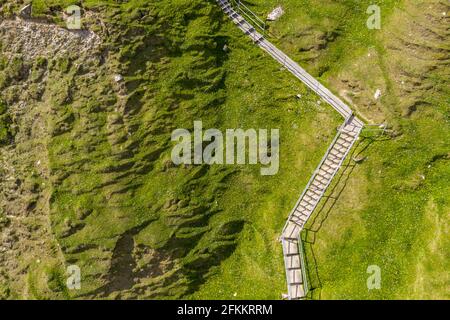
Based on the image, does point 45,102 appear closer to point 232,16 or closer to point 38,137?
point 38,137

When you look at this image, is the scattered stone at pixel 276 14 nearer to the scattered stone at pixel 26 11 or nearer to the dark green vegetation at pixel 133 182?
the dark green vegetation at pixel 133 182

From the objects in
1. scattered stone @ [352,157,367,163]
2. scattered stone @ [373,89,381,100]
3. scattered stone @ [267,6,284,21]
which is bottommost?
scattered stone @ [352,157,367,163]

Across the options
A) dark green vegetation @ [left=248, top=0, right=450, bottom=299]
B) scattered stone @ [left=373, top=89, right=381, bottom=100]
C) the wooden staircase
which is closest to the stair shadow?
dark green vegetation @ [left=248, top=0, right=450, bottom=299]

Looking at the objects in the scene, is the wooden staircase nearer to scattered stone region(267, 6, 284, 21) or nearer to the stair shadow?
the stair shadow

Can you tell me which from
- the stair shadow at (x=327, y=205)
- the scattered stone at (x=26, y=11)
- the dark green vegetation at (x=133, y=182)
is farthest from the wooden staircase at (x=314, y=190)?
the scattered stone at (x=26, y=11)

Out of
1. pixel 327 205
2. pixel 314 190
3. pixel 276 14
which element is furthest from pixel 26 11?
pixel 327 205

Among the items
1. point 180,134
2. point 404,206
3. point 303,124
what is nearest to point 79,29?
point 180,134
